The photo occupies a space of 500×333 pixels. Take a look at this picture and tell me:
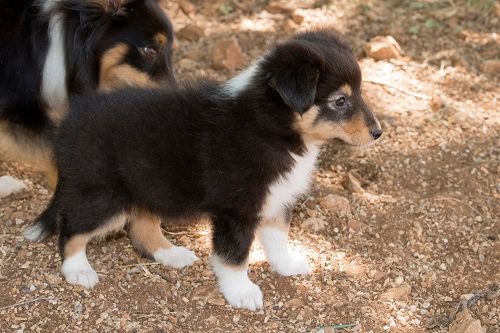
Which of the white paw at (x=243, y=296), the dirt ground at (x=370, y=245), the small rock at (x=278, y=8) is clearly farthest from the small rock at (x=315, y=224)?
the small rock at (x=278, y=8)

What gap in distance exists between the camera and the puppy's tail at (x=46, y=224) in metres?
5.23

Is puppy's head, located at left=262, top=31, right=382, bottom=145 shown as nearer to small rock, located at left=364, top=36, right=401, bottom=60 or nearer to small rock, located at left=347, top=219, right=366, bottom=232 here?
small rock, located at left=347, top=219, right=366, bottom=232

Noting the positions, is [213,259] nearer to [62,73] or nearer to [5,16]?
[62,73]

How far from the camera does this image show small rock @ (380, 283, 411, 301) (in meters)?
5.08

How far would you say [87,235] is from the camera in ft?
16.4

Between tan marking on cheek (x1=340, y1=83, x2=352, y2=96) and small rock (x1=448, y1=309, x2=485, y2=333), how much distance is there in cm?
150

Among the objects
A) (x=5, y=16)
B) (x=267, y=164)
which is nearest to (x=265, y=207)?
(x=267, y=164)

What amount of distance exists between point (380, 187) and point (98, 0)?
8.50ft

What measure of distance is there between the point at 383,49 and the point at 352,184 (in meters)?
2.16

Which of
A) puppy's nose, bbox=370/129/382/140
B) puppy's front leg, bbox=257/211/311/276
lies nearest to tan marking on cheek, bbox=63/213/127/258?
puppy's front leg, bbox=257/211/311/276

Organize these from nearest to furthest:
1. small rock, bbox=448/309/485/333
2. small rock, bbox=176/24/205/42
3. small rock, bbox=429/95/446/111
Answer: small rock, bbox=448/309/485/333 < small rock, bbox=429/95/446/111 < small rock, bbox=176/24/205/42

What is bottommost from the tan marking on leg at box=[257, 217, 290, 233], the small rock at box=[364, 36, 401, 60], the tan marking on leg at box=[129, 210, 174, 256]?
the small rock at box=[364, 36, 401, 60]

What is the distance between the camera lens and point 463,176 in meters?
6.28

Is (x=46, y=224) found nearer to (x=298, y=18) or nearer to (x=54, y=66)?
(x=54, y=66)
